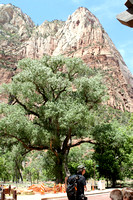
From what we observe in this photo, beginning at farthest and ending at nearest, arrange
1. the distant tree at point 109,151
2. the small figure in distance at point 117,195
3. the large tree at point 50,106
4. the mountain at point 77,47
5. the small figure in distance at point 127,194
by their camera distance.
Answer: the mountain at point 77,47 < the distant tree at point 109,151 < the large tree at point 50,106 < the small figure in distance at point 117,195 < the small figure in distance at point 127,194

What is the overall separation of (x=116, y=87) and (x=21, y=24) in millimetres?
88517

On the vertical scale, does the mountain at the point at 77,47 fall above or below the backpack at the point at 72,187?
above

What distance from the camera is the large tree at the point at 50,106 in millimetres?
19250

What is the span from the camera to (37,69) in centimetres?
2030

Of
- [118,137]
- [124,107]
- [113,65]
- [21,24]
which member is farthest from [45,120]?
[21,24]

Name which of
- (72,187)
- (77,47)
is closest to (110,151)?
(72,187)

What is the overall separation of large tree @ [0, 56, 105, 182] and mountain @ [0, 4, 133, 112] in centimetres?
6679

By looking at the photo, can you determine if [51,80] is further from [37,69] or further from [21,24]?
[21,24]

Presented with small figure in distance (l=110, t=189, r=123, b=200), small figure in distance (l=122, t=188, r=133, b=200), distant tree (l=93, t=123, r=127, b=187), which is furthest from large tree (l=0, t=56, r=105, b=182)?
small figure in distance (l=122, t=188, r=133, b=200)

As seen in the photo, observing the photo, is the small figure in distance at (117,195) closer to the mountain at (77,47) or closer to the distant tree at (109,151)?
the distant tree at (109,151)

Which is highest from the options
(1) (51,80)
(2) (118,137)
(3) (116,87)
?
(3) (116,87)

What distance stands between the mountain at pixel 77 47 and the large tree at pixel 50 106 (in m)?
66.8

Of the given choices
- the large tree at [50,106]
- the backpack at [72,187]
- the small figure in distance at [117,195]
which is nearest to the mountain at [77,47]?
the large tree at [50,106]

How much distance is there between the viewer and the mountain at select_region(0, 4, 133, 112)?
98.1m
